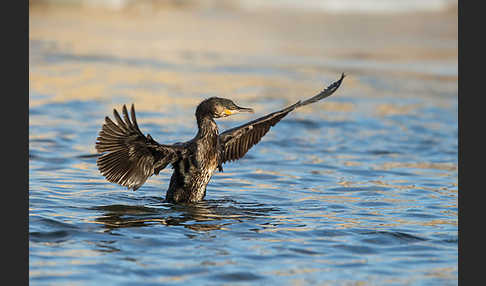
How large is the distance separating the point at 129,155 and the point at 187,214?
29.2 inches

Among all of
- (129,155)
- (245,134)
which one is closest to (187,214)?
(129,155)

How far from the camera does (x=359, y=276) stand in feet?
20.3

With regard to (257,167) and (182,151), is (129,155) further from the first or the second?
(257,167)

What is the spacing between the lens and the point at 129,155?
7746 mm

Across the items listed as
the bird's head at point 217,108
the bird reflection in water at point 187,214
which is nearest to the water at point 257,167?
the bird reflection in water at point 187,214

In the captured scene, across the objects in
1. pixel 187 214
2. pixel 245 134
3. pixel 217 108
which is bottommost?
pixel 187 214

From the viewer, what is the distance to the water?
642 centimetres

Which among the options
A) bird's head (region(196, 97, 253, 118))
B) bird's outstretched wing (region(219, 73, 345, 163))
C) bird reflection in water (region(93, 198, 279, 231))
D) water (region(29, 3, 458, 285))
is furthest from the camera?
bird's outstretched wing (region(219, 73, 345, 163))

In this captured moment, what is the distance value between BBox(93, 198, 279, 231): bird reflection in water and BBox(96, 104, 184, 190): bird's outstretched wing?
0.29 m

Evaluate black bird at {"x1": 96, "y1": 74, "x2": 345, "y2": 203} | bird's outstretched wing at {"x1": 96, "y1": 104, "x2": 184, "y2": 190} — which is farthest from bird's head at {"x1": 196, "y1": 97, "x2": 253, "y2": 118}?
bird's outstretched wing at {"x1": 96, "y1": 104, "x2": 184, "y2": 190}

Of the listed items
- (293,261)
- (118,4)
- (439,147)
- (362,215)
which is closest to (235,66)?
(439,147)

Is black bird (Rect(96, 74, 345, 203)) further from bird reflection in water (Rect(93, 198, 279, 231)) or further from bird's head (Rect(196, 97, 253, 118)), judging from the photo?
bird reflection in water (Rect(93, 198, 279, 231))

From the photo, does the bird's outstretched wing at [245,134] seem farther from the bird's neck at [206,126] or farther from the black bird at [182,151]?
the bird's neck at [206,126]

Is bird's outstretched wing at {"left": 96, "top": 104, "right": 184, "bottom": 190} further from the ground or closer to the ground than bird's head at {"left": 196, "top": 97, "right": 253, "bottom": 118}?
closer to the ground
